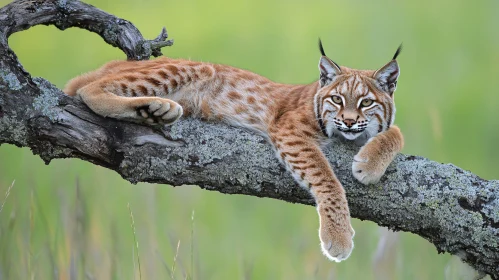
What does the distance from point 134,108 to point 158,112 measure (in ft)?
0.44

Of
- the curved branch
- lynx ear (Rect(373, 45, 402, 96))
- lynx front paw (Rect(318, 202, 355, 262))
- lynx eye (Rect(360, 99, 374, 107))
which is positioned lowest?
lynx front paw (Rect(318, 202, 355, 262))

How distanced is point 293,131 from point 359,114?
41 cm

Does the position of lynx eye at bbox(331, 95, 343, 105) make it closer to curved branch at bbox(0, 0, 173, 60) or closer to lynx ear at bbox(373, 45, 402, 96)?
lynx ear at bbox(373, 45, 402, 96)

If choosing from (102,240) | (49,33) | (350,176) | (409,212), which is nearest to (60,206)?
(102,240)

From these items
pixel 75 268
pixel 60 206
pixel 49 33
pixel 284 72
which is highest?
pixel 49 33

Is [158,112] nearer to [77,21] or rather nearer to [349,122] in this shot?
[77,21]

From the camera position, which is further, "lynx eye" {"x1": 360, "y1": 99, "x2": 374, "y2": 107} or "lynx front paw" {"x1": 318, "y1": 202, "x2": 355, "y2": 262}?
"lynx eye" {"x1": 360, "y1": 99, "x2": 374, "y2": 107}

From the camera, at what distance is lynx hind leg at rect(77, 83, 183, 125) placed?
14.3ft

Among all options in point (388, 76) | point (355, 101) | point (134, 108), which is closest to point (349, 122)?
point (355, 101)

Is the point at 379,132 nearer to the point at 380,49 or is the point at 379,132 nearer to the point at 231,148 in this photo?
the point at 231,148

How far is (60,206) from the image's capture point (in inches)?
201

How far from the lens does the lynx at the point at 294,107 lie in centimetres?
448

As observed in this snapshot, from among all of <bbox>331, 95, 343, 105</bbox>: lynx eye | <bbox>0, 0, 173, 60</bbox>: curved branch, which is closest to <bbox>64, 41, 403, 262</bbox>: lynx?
<bbox>331, 95, 343, 105</bbox>: lynx eye

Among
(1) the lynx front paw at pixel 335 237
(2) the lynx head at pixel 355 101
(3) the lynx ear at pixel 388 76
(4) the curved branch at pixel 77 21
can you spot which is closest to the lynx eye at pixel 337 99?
(2) the lynx head at pixel 355 101
